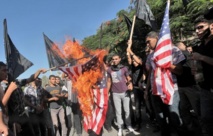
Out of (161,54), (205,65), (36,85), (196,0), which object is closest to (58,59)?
(36,85)

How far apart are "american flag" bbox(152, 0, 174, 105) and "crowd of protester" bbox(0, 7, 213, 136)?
0.23 ft

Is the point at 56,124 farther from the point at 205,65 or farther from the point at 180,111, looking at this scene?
the point at 205,65

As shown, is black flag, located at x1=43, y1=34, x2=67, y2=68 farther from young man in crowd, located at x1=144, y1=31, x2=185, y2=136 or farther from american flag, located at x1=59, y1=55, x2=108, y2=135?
young man in crowd, located at x1=144, y1=31, x2=185, y2=136

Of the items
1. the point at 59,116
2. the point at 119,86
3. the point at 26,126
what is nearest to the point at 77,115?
the point at 59,116

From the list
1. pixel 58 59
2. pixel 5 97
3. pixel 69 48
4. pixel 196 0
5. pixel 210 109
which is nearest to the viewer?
pixel 5 97

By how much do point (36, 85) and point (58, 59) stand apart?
0.93m

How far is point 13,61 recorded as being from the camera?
518 centimetres

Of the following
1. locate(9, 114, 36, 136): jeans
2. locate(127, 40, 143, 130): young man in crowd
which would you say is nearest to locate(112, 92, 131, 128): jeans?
locate(127, 40, 143, 130): young man in crowd

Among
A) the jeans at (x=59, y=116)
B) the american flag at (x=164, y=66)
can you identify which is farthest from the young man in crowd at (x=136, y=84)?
the american flag at (x=164, y=66)

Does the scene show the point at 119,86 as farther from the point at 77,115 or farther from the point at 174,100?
the point at 174,100

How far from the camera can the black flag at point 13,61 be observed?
5.00m

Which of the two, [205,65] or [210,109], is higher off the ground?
[205,65]

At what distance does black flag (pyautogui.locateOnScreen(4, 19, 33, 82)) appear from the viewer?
5.00 m

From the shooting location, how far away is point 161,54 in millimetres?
4938
